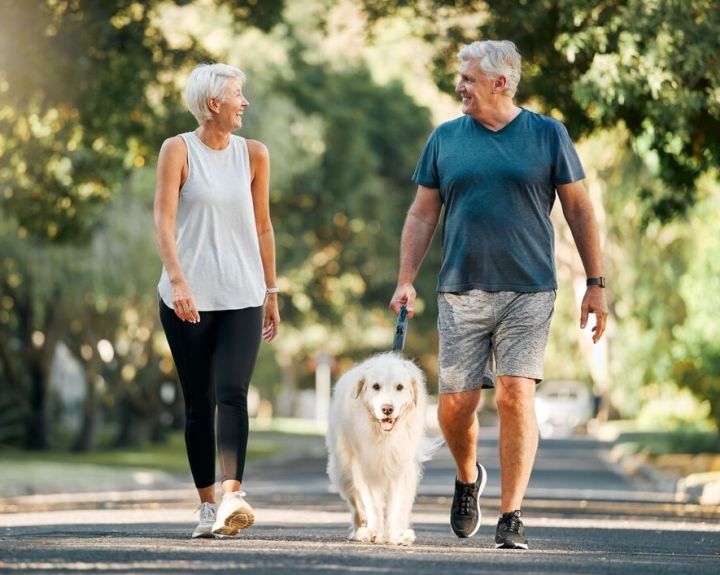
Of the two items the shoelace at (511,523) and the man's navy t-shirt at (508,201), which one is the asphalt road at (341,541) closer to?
the shoelace at (511,523)

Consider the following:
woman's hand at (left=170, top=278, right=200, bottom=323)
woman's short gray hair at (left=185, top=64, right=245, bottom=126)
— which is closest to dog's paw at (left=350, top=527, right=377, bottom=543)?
woman's hand at (left=170, top=278, right=200, bottom=323)

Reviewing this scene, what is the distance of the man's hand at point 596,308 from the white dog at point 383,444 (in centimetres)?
90

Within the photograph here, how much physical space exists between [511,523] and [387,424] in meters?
0.80

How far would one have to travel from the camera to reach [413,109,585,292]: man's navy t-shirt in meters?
9.03

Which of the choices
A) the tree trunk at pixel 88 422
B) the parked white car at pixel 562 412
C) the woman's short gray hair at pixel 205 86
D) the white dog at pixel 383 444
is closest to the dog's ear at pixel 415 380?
the white dog at pixel 383 444

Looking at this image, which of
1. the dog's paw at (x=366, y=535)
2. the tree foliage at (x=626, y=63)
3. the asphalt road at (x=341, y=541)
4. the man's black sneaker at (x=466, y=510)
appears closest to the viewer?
the asphalt road at (x=341, y=541)

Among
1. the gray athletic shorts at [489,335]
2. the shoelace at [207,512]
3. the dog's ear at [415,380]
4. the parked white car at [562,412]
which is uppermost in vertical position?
the gray athletic shorts at [489,335]

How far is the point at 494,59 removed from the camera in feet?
30.0

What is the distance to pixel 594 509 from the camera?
15.7 m

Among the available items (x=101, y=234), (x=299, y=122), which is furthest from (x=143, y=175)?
(x=299, y=122)

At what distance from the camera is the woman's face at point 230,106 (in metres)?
8.95

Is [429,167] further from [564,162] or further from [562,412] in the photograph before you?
[562,412]

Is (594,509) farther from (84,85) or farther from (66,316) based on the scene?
(66,316)

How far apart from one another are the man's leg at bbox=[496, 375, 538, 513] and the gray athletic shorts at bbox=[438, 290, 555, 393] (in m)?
0.07
